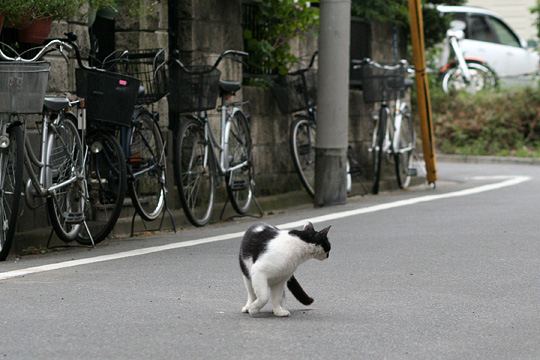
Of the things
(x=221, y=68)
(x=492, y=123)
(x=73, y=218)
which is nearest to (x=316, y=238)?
(x=73, y=218)

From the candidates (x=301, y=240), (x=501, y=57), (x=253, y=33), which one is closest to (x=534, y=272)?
(x=301, y=240)

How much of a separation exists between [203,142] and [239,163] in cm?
67

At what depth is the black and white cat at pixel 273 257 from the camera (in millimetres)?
6309

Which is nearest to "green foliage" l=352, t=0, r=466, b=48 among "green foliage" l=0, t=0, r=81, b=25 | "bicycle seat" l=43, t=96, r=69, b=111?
"green foliage" l=0, t=0, r=81, b=25

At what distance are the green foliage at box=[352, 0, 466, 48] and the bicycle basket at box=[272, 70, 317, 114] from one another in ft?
8.77

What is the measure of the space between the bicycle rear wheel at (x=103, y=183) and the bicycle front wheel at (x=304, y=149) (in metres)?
3.65

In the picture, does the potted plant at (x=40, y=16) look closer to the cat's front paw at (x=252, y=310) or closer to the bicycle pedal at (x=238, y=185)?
the bicycle pedal at (x=238, y=185)

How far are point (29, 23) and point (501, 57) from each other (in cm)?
1922

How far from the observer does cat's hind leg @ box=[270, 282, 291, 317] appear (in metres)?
6.50

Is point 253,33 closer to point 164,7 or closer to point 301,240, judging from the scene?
point 164,7

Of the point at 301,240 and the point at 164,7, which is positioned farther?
the point at 164,7

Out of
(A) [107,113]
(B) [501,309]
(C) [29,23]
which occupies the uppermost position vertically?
(C) [29,23]

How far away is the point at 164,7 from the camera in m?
11.7

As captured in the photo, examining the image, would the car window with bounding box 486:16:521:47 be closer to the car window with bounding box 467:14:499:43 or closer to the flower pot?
the car window with bounding box 467:14:499:43
